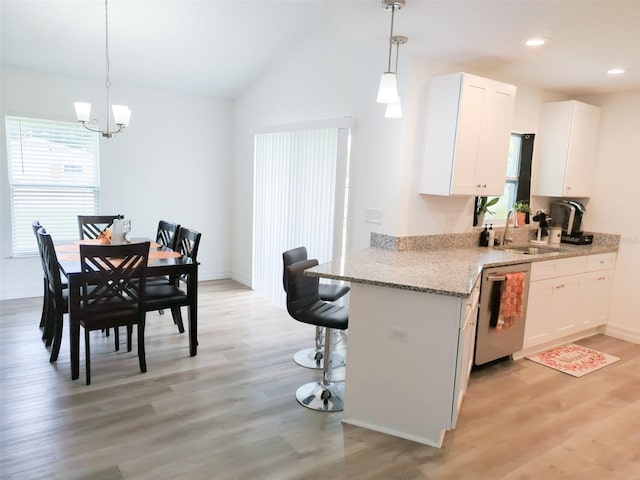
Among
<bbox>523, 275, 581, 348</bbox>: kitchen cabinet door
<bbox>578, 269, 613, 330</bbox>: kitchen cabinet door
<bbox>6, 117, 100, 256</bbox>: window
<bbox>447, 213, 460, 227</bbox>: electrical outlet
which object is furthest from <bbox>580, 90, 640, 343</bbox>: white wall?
<bbox>6, 117, 100, 256</bbox>: window

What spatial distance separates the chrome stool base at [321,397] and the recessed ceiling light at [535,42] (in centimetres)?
269

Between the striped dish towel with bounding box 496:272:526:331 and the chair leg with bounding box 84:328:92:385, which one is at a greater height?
the striped dish towel with bounding box 496:272:526:331

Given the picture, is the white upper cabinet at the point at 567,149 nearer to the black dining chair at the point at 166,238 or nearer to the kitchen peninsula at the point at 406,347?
the kitchen peninsula at the point at 406,347

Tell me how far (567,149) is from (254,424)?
151 inches

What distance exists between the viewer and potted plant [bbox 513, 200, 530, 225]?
4.41 metres

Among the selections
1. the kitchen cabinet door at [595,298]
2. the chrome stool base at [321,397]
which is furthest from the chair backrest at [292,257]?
the kitchen cabinet door at [595,298]

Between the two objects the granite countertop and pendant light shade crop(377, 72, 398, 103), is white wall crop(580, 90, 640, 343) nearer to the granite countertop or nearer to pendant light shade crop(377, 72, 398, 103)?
the granite countertop

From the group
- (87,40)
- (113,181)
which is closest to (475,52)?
(87,40)

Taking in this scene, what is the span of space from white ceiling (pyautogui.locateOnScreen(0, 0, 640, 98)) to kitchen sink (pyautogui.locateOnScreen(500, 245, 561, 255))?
1531 millimetres

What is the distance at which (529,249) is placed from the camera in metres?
4.04

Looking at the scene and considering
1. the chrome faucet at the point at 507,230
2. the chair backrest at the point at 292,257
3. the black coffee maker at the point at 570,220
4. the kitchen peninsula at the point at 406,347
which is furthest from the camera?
the black coffee maker at the point at 570,220

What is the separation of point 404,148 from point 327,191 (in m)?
0.98

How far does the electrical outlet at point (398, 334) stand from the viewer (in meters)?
2.49

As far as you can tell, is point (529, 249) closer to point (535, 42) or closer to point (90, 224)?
point (535, 42)
